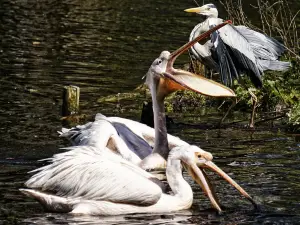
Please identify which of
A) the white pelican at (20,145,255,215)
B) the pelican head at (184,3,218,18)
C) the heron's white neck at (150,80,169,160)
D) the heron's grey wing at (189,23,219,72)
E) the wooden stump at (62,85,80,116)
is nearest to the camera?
the white pelican at (20,145,255,215)

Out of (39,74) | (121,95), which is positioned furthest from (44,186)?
(39,74)

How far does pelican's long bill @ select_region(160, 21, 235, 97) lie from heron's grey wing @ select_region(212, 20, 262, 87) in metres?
2.34

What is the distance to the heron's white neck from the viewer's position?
931 centimetres

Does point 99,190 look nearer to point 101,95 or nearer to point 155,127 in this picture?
point 155,127

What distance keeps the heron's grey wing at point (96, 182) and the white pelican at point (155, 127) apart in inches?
42.6

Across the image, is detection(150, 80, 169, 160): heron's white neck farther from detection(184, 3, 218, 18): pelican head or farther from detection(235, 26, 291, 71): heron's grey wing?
detection(184, 3, 218, 18): pelican head

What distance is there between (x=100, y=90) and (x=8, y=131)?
126 inches

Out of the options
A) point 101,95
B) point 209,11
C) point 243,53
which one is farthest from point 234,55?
point 101,95

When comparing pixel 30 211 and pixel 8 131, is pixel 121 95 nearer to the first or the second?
pixel 8 131

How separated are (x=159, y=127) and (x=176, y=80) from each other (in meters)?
0.51

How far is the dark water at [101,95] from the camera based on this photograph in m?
8.07

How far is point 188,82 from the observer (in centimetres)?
927

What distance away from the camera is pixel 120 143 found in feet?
30.6

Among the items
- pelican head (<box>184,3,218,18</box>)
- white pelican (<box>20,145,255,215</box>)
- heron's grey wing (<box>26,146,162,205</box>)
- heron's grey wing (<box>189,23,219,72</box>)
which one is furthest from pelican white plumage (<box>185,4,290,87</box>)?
heron's grey wing (<box>26,146,162,205</box>)
